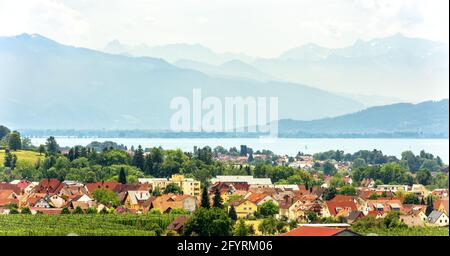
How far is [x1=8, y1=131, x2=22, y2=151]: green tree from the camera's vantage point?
14.8 meters

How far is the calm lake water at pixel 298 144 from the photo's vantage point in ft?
52.0

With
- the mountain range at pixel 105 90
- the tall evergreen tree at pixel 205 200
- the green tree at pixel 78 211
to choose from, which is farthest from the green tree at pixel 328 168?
the green tree at pixel 78 211

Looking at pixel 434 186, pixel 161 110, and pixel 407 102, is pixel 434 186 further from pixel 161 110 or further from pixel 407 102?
pixel 161 110

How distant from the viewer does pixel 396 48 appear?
57.6 feet

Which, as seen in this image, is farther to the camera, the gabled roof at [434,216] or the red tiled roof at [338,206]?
the red tiled roof at [338,206]

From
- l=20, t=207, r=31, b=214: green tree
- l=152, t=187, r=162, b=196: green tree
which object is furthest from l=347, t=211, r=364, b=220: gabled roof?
l=20, t=207, r=31, b=214: green tree

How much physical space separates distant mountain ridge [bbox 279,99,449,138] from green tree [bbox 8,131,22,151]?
548 centimetres

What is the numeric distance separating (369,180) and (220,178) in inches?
125

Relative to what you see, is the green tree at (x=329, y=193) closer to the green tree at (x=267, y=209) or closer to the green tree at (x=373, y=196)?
the green tree at (x=373, y=196)

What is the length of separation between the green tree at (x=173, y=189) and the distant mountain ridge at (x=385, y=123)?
4802mm

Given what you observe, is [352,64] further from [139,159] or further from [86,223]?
[86,223]

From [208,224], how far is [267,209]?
8.25 feet

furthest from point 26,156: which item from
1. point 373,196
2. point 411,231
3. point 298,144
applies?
point 298,144
